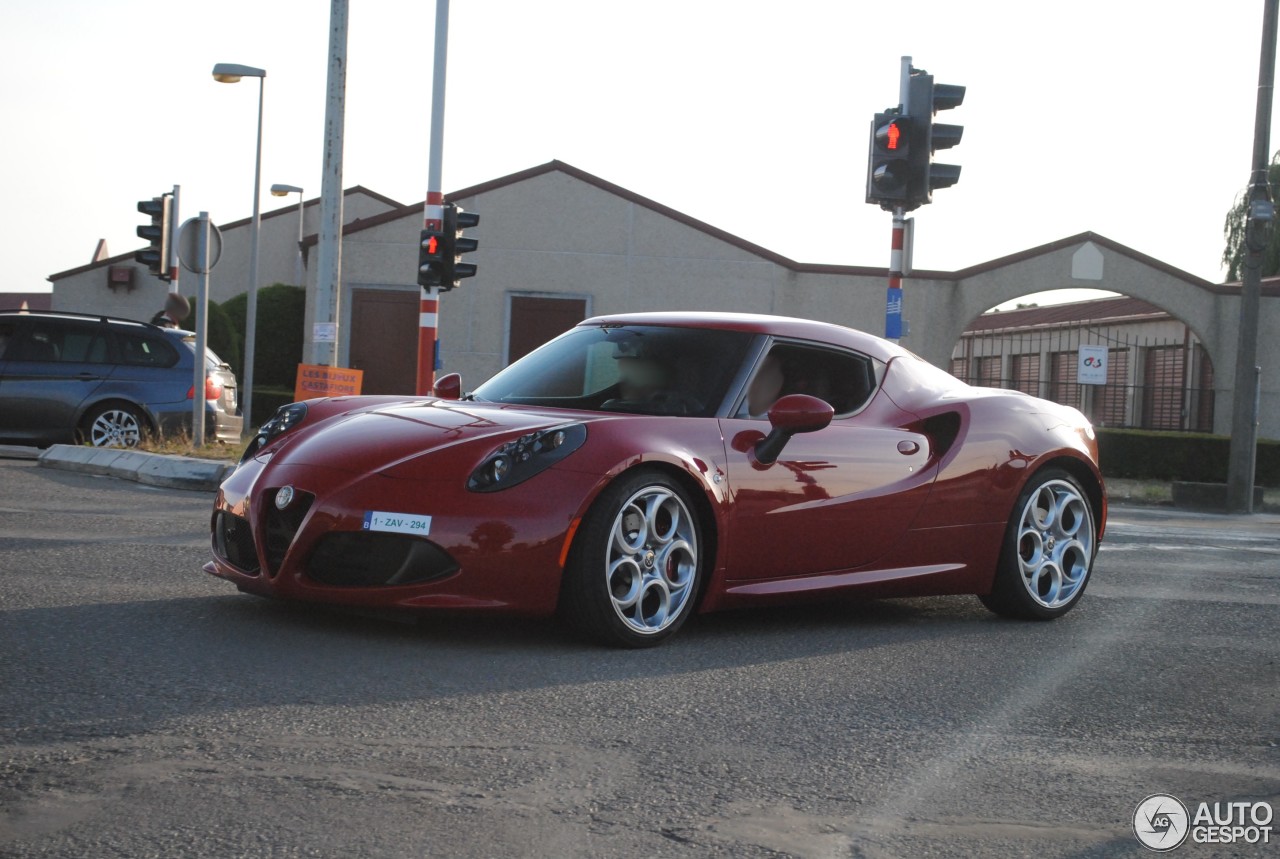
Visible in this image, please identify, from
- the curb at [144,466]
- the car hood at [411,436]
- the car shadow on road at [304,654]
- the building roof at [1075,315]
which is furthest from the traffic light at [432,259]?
the building roof at [1075,315]

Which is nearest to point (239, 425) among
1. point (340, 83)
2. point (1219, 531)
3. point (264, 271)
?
point (340, 83)

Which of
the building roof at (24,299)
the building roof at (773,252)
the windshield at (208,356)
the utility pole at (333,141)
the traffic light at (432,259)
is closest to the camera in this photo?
the windshield at (208,356)

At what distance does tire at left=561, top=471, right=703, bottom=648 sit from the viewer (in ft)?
17.8

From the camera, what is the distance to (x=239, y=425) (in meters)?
16.5

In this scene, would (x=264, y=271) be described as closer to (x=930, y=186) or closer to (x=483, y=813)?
(x=930, y=186)

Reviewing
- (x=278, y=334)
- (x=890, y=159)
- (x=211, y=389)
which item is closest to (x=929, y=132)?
(x=890, y=159)

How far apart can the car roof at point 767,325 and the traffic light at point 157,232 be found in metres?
11.7

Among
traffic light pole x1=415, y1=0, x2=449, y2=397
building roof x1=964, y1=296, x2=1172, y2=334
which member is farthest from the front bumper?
building roof x1=964, y1=296, x2=1172, y2=334

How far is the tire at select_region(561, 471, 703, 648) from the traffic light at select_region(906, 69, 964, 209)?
8295 mm

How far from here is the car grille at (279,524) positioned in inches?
213

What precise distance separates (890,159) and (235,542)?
888 centimetres

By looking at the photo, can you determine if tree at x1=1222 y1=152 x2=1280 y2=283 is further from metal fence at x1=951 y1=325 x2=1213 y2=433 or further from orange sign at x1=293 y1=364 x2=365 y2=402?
orange sign at x1=293 y1=364 x2=365 y2=402

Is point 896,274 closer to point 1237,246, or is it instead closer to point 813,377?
point 813,377

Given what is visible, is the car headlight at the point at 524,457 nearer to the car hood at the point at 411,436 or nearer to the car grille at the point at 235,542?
the car hood at the point at 411,436
